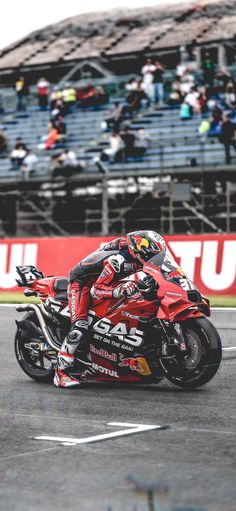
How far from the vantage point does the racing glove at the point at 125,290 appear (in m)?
8.55

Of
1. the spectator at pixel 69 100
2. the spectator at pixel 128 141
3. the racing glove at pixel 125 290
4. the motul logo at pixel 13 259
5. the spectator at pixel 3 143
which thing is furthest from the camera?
the spectator at pixel 69 100

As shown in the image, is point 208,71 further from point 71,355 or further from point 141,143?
point 71,355

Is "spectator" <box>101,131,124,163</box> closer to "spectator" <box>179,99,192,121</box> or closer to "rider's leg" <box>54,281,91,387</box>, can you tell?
"spectator" <box>179,99,192,121</box>

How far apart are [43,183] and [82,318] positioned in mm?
19126

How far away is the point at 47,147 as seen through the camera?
30.4 metres

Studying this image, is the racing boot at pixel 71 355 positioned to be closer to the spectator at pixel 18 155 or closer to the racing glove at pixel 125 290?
the racing glove at pixel 125 290

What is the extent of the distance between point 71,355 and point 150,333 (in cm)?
72

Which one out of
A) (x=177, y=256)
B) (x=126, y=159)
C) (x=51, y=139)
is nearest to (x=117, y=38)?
(x=51, y=139)

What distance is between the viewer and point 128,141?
27484 millimetres

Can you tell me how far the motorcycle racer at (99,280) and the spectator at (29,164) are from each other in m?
19.8

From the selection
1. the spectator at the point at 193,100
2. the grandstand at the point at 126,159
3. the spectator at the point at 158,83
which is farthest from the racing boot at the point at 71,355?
the spectator at the point at 158,83

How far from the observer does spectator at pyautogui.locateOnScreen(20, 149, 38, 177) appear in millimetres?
28500

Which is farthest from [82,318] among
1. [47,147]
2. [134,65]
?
[134,65]

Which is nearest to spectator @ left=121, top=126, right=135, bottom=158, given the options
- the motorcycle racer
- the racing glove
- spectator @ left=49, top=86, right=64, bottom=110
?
spectator @ left=49, top=86, right=64, bottom=110
